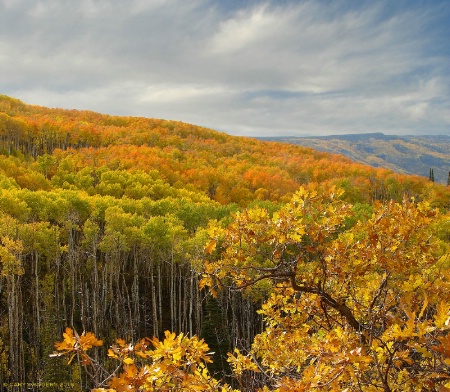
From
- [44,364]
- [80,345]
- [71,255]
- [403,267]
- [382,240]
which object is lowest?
[44,364]

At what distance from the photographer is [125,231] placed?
2634cm

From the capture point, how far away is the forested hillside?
70.5 feet

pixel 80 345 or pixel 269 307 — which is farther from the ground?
pixel 80 345

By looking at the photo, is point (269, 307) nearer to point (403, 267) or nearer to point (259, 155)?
point (403, 267)

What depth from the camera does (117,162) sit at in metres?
59.2

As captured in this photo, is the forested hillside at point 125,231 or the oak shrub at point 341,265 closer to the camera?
the oak shrub at point 341,265

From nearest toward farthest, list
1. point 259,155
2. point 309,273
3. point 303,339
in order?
point 309,273 < point 303,339 < point 259,155

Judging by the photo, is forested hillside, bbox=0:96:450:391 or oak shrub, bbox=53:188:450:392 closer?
oak shrub, bbox=53:188:450:392

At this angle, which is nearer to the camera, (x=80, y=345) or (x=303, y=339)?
(x=80, y=345)

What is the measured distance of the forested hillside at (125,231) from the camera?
846 inches

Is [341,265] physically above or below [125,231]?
above

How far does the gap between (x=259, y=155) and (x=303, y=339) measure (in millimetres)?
98291

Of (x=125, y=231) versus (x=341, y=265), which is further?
(x=125, y=231)

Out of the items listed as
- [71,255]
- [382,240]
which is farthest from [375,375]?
[71,255]
